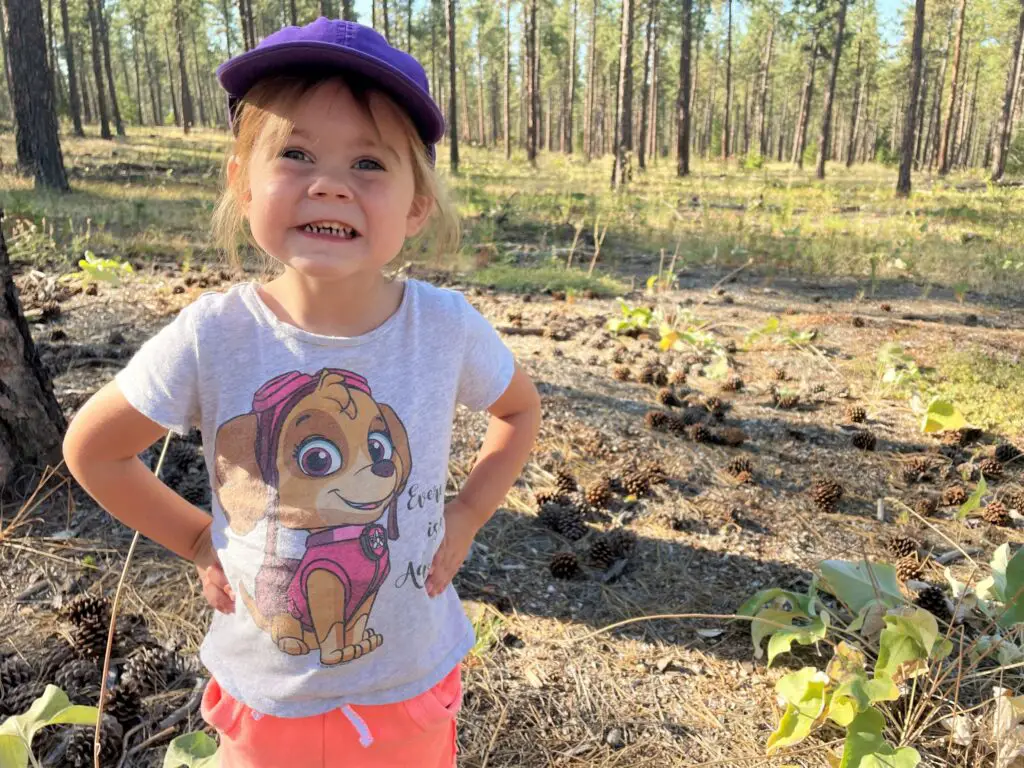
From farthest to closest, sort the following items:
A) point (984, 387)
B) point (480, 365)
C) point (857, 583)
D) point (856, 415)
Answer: point (984, 387) < point (856, 415) < point (857, 583) < point (480, 365)

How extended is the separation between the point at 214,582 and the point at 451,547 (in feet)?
1.22

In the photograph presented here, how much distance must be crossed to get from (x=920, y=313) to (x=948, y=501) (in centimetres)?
375

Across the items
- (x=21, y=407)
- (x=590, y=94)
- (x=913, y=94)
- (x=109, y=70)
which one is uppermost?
(x=590, y=94)

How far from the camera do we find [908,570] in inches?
95.4

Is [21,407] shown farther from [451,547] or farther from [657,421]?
[657,421]

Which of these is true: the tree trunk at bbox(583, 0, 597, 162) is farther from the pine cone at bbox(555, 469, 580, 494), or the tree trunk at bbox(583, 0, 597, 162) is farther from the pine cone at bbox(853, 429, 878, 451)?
the pine cone at bbox(555, 469, 580, 494)

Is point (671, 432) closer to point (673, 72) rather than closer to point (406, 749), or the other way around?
point (406, 749)

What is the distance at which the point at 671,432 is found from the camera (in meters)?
3.48

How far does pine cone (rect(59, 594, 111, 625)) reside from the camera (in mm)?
1915

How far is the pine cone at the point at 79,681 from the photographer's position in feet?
5.73

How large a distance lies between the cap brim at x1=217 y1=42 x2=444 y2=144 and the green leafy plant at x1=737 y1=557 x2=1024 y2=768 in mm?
1507

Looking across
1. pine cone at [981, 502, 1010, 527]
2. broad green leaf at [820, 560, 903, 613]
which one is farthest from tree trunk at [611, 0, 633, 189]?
broad green leaf at [820, 560, 903, 613]

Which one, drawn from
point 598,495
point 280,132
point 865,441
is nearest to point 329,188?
point 280,132

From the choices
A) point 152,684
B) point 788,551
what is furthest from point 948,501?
point 152,684
